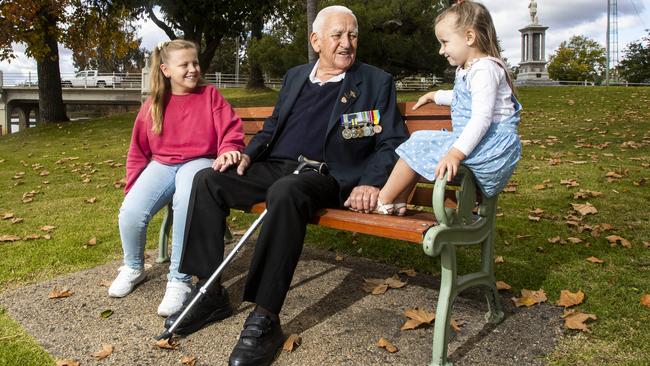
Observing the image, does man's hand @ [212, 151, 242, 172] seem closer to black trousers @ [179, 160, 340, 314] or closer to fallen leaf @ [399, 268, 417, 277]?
black trousers @ [179, 160, 340, 314]

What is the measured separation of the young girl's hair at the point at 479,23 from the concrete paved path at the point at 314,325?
1178 mm

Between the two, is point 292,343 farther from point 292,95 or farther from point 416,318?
point 292,95

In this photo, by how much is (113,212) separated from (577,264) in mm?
4204

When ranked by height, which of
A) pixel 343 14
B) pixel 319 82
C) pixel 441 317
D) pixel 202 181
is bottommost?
pixel 441 317

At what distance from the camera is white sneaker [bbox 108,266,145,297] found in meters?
3.38

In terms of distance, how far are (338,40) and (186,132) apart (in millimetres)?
1073

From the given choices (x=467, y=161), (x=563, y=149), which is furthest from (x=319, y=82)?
(x=563, y=149)

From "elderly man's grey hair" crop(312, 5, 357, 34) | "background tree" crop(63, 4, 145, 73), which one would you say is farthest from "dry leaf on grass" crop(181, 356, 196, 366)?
"background tree" crop(63, 4, 145, 73)

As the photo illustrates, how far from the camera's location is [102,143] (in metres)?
12.6

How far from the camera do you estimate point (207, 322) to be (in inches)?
115

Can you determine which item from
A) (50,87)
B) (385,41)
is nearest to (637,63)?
(385,41)

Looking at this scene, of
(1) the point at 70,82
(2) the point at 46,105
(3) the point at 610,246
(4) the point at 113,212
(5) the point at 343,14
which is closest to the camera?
(5) the point at 343,14

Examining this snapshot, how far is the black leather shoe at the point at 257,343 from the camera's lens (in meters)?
2.46

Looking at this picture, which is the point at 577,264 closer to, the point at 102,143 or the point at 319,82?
the point at 319,82
